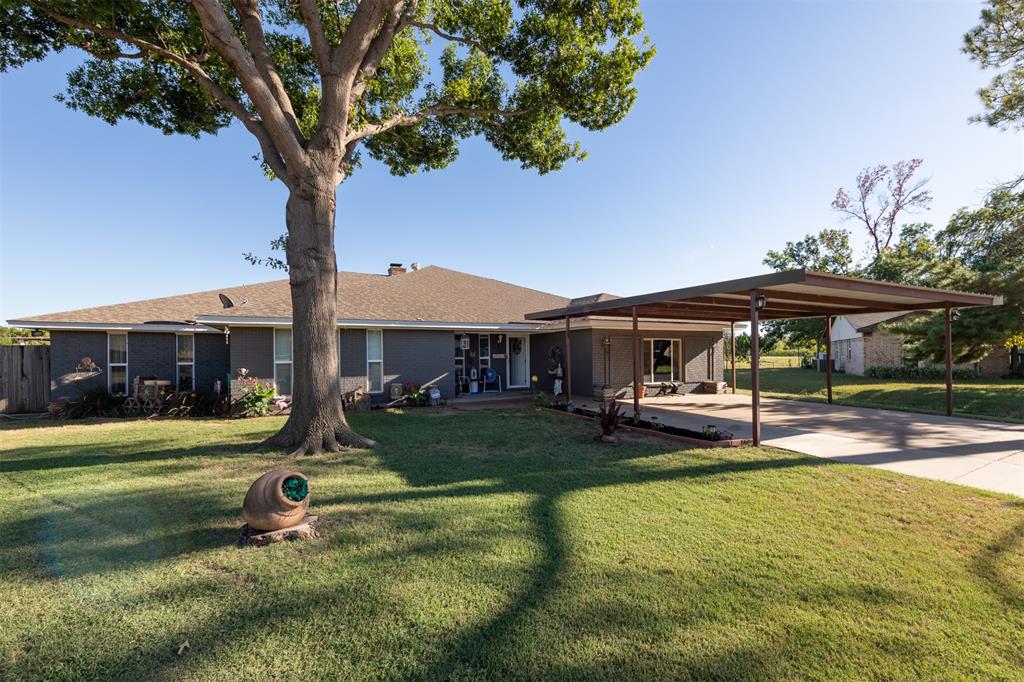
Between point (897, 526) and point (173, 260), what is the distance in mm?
20885

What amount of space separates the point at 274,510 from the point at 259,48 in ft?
26.0

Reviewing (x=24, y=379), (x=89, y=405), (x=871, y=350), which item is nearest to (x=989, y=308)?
(x=871, y=350)

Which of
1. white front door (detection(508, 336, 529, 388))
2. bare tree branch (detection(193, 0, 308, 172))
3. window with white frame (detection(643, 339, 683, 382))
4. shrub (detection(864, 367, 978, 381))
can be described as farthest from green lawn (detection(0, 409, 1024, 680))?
shrub (detection(864, 367, 978, 381))

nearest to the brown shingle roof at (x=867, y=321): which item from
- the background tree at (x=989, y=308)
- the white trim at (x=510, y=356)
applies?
the background tree at (x=989, y=308)

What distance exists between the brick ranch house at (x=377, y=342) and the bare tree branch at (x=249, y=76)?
550 cm

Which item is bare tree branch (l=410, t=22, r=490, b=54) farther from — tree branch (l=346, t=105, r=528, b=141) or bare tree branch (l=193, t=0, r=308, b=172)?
bare tree branch (l=193, t=0, r=308, b=172)

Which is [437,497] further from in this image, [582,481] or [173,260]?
[173,260]

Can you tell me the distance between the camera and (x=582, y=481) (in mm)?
5555

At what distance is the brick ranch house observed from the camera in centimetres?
1188

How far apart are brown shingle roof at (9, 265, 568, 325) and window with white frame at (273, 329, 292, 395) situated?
70 centimetres

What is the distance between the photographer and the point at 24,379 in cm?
1210

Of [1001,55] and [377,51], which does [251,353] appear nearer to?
[377,51]

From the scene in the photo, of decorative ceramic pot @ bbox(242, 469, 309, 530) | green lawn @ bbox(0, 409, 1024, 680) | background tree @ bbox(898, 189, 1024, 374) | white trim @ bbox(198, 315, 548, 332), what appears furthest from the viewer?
background tree @ bbox(898, 189, 1024, 374)

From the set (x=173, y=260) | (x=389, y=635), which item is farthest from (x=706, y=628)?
(x=173, y=260)
